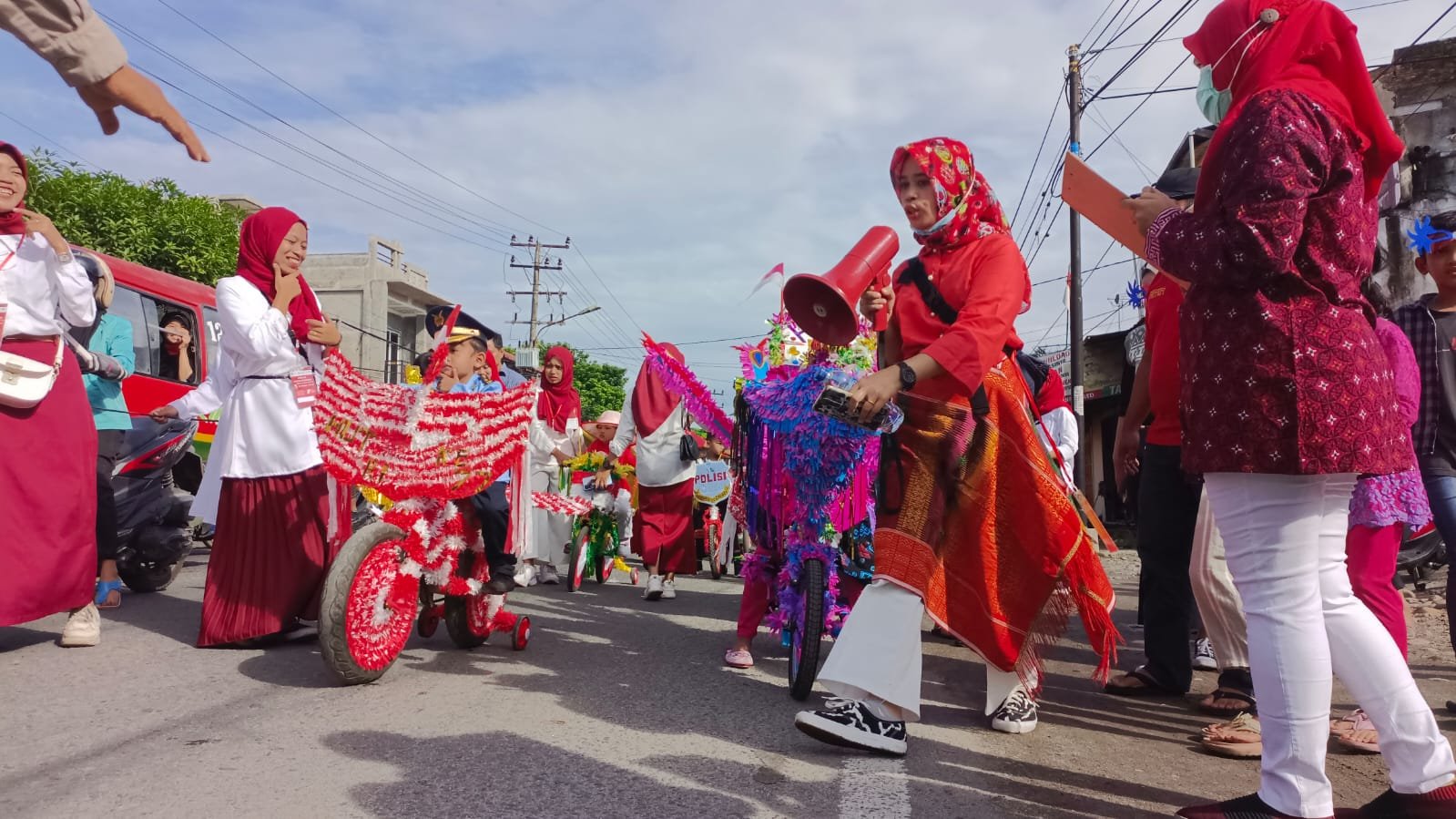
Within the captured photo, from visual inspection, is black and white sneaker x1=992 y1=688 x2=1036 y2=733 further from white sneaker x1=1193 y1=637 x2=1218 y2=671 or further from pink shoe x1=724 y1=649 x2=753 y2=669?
white sneaker x1=1193 y1=637 x2=1218 y2=671

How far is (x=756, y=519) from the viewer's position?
186 inches

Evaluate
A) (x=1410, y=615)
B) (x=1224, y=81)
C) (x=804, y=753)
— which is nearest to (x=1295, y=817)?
(x=804, y=753)

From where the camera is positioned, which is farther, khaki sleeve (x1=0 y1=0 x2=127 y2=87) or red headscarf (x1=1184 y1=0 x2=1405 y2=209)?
red headscarf (x1=1184 y1=0 x2=1405 y2=209)

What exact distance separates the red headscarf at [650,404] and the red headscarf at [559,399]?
136cm

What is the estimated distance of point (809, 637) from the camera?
4.08m

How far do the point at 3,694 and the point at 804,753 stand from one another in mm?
2959

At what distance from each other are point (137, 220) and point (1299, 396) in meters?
27.1

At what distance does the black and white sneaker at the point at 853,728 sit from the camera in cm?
303

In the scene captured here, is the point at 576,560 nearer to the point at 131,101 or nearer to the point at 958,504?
the point at 958,504

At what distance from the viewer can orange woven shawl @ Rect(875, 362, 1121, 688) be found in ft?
10.8

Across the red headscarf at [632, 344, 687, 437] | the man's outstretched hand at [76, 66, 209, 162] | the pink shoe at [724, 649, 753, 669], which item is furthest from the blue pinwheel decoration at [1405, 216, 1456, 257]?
the red headscarf at [632, 344, 687, 437]

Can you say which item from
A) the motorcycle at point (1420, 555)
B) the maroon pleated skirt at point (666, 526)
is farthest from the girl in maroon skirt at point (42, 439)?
the motorcycle at point (1420, 555)

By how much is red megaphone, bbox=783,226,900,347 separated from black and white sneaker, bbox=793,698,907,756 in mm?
1124

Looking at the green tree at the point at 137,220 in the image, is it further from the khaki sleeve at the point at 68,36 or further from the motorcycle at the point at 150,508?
the khaki sleeve at the point at 68,36
